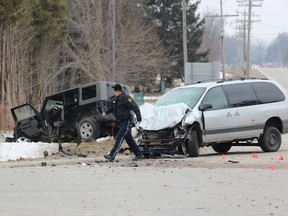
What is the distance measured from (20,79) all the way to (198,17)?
135 ft

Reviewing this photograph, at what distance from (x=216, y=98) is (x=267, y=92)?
181 cm

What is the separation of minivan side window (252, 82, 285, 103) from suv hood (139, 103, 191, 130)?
2630mm

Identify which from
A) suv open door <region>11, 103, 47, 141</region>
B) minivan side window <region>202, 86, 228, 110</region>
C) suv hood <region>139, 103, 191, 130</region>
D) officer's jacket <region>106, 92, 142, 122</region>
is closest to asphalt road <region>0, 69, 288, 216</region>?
suv hood <region>139, 103, 191, 130</region>

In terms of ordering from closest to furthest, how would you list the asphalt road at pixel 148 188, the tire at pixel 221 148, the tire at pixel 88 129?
1. the asphalt road at pixel 148 188
2. the tire at pixel 221 148
3. the tire at pixel 88 129

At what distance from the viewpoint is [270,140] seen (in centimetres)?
1692

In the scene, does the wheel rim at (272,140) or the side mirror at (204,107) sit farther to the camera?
the wheel rim at (272,140)

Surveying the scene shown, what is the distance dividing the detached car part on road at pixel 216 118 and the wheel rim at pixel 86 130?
3342 mm

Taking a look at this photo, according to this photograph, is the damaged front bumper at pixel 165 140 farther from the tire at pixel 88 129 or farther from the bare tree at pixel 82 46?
the bare tree at pixel 82 46

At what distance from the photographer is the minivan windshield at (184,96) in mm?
15945

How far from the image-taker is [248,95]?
16.8 m

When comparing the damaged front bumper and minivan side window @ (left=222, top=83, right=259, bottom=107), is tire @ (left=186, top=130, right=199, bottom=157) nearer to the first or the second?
the damaged front bumper

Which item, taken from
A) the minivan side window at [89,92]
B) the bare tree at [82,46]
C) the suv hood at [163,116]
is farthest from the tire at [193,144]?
the bare tree at [82,46]

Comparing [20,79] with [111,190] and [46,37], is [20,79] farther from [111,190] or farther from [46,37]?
[111,190]

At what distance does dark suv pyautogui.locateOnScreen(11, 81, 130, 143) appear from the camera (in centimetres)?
1930
